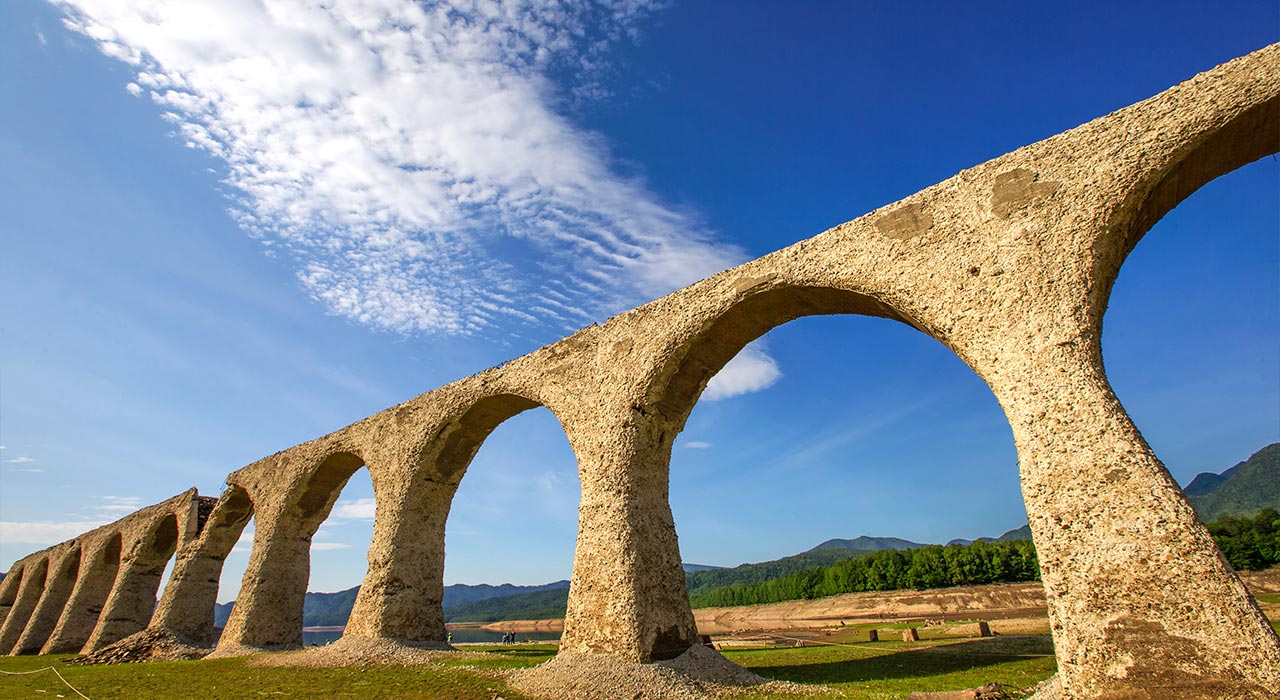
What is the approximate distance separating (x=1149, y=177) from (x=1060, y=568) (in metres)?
3.24

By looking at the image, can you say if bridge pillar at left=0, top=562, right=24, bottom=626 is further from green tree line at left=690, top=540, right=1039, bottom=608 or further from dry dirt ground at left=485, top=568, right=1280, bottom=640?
green tree line at left=690, top=540, right=1039, bottom=608

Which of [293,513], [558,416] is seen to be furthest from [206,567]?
[558,416]

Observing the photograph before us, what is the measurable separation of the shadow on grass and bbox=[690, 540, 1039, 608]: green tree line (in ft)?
82.4

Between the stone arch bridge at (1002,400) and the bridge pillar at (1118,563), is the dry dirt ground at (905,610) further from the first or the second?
the bridge pillar at (1118,563)

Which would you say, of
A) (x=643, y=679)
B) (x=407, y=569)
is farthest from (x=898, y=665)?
(x=407, y=569)

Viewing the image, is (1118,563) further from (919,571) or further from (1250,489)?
(1250,489)

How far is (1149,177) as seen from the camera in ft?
16.9

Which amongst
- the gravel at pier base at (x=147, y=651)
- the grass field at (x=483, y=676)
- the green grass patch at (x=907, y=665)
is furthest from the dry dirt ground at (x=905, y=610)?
the gravel at pier base at (x=147, y=651)

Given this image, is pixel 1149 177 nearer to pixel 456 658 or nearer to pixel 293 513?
pixel 456 658

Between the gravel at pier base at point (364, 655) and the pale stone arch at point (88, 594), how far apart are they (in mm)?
13473

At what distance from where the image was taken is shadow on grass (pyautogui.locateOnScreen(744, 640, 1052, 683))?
704cm

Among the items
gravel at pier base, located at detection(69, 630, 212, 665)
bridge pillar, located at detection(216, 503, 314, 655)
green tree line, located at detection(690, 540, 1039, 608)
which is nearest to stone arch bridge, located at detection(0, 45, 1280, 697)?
bridge pillar, located at detection(216, 503, 314, 655)

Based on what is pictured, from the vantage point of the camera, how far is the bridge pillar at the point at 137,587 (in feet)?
53.4

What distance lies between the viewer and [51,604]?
21.0 meters
